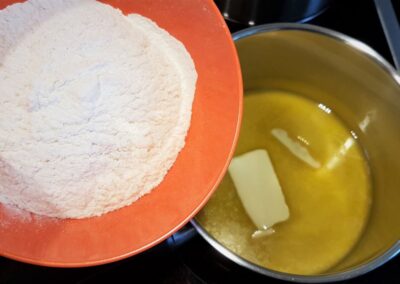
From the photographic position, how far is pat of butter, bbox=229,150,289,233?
90 centimetres

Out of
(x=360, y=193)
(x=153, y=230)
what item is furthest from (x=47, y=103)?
(x=360, y=193)

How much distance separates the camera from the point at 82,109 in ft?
1.78

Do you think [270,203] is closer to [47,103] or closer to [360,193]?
[360,193]

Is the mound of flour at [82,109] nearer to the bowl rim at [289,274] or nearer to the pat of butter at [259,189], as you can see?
the bowl rim at [289,274]

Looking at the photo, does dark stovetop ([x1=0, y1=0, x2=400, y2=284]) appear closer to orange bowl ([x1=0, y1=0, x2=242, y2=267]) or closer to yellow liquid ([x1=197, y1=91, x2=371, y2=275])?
yellow liquid ([x1=197, y1=91, x2=371, y2=275])

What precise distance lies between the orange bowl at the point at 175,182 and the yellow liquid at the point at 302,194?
13.1 inches

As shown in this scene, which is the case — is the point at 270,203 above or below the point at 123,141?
below

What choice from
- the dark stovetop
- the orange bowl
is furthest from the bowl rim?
the orange bowl

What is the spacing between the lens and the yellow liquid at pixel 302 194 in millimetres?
882

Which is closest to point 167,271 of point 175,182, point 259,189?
point 259,189

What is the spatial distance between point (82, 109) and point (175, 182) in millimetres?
148

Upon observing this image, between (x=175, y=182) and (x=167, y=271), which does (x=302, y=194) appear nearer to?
(x=167, y=271)

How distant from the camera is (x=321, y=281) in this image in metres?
0.68

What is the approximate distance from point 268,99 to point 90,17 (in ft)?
1.92
